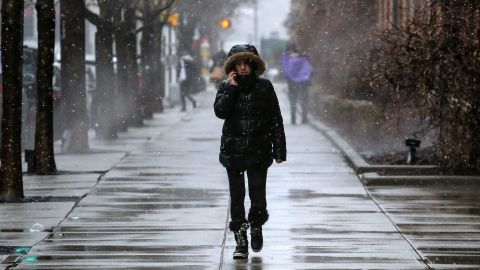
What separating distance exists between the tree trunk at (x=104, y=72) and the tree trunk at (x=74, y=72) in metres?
3.75

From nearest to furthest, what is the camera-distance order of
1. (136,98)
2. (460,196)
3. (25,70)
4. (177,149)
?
(460,196)
(177,149)
(25,70)
(136,98)

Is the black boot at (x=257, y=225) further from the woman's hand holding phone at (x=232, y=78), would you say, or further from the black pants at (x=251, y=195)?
the woman's hand holding phone at (x=232, y=78)

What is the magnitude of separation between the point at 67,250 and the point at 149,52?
24.2m

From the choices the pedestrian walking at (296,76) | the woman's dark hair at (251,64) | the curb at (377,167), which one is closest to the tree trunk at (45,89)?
the curb at (377,167)

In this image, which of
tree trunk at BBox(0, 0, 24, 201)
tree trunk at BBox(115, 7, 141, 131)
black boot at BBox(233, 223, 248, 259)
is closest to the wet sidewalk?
black boot at BBox(233, 223, 248, 259)

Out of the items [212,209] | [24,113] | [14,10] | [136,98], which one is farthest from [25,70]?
[212,209]

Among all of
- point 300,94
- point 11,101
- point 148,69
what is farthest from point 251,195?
point 148,69

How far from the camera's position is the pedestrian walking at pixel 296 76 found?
29.6m

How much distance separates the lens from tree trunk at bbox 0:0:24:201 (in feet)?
46.1

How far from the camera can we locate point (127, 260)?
32.7 feet

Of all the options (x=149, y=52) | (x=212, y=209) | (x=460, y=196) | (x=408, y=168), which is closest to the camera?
(x=212, y=209)

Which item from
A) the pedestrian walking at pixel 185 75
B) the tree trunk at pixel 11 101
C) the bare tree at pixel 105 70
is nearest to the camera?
the tree trunk at pixel 11 101

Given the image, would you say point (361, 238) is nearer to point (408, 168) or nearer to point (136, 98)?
point (408, 168)

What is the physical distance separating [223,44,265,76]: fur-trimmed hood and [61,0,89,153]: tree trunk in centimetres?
1104
